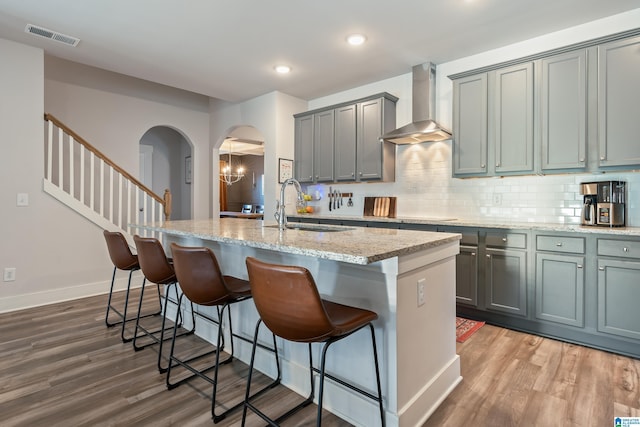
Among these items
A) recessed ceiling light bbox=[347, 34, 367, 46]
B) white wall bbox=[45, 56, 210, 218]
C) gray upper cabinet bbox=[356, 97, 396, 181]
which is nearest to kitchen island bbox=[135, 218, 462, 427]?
recessed ceiling light bbox=[347, 34, 367, 46]

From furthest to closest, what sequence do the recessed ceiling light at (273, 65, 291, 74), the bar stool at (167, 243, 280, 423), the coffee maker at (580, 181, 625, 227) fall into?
the recessed ceiling light at (273, 65, 291, 74) → the coffee maker at (580, 181, 625, 227) → the bar stool at (167, 243, 280, 423)

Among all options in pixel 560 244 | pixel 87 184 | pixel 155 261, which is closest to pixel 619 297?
pixel 560 244

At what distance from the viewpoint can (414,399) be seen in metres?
1.76

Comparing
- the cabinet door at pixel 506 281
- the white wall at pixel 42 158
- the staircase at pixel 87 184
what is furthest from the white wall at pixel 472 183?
the white wall at pixel 42 158

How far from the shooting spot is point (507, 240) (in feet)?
10.0

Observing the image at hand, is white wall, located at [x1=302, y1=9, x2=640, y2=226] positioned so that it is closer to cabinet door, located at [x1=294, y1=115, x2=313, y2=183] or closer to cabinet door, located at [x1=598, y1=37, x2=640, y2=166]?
cabinet door, located at [x1=598, y1=37, x2=640, y2=166]

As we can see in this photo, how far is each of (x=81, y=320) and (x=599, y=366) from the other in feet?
14.3

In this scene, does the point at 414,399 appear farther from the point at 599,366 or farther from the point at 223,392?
the point at 599,366

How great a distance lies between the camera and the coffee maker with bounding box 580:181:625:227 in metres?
2.81

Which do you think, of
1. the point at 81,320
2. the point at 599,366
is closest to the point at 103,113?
the point at 81,320

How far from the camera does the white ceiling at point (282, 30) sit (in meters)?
2.84

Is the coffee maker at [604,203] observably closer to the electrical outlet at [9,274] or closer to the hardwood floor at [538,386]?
the hardwood floor at [538,386]

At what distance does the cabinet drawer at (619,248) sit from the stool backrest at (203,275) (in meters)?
2.75

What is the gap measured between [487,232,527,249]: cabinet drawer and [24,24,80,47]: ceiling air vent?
452cm
